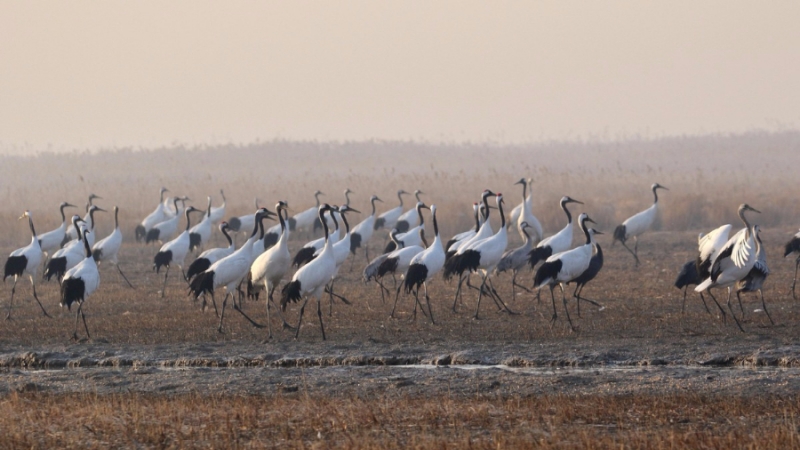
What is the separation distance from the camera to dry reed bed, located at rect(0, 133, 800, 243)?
25797mm

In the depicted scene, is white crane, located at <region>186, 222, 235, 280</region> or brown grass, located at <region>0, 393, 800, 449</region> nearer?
brown grass, located at <region>0, 393, 800, 449</region>

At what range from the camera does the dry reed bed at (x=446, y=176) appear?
84.6ft

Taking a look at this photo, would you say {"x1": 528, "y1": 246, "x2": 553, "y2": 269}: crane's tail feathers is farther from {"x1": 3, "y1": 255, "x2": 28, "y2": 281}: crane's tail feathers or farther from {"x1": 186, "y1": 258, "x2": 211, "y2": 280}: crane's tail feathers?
{"x1": 3, "y1": 255, "x2": 28, "y2": 281}: crane's tail feathers

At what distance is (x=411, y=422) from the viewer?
707 centimetres

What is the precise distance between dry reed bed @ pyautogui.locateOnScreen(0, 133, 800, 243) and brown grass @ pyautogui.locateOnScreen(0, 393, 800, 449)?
16.6m

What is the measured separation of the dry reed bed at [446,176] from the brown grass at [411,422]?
16.6 metres

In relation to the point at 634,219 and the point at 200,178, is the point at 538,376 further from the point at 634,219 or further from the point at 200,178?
the point at 200,178

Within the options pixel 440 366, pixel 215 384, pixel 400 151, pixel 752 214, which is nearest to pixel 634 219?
pixel 752 214

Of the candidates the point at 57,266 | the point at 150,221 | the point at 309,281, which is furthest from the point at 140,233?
the point at 309,281

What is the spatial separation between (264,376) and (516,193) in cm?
2312

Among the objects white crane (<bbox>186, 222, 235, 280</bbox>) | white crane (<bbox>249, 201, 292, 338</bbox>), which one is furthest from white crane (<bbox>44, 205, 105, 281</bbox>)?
white crane (<bbox>249, 201, 292, 338</bbox>)

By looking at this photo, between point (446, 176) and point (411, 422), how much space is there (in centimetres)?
2971

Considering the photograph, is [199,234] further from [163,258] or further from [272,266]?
[272,266]

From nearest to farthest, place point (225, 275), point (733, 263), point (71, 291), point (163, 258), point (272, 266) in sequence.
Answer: point (733, 263) → point (71, 291) → point (272, 266) → point (225, 275) → point (163, 258)
